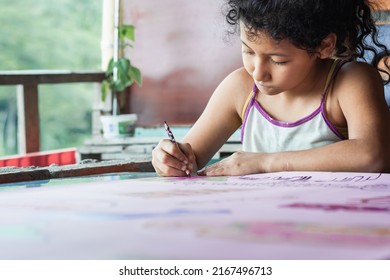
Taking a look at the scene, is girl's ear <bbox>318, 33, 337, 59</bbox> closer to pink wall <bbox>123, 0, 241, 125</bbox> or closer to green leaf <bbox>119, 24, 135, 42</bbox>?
pink wall <bbox>123, 0, 241, 125</bbox>

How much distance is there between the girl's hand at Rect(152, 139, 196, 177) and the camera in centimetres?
170

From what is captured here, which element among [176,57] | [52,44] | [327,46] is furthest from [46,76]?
[52,44]

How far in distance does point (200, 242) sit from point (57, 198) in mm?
443

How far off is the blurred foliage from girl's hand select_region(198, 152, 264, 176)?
1123 centimetres

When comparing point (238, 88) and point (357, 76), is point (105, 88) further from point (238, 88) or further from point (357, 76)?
point (357, 76)

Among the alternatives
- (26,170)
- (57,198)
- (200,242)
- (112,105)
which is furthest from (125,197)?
(112,105)

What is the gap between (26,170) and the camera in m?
1.75

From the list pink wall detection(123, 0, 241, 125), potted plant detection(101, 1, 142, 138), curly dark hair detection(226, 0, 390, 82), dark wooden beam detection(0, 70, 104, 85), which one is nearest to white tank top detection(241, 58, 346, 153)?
curly dark hair detection(226, 0, 390, 82)

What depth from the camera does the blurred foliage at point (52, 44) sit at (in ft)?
42.1
